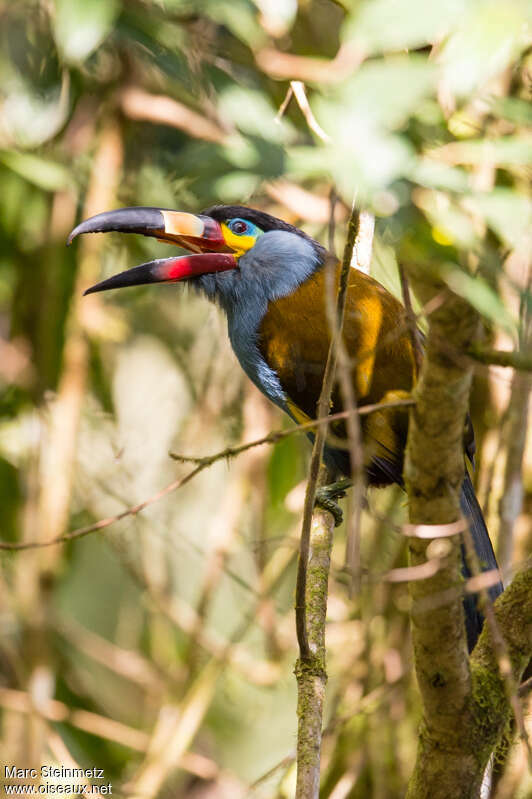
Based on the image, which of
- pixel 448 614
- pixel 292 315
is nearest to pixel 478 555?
pixel 448 614

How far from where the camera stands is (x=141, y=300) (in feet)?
14.4

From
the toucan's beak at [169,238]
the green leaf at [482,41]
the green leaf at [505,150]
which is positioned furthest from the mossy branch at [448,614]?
the toucan's beak at [169,238]

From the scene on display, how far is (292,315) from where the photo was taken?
2.76 m

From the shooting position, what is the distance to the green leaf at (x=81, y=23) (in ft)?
5.29

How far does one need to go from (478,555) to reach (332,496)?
0.53 metres

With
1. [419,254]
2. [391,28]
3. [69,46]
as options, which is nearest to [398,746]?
[419,254]

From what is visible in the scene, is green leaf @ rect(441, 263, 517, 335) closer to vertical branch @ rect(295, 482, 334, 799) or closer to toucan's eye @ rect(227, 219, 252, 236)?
vertical branch @ rect(295, 482, 334, 799)

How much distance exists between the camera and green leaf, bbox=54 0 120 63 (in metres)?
1.61

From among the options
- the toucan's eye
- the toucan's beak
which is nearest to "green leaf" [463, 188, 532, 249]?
the toucan's beak

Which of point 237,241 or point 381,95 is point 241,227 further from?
point 381,95

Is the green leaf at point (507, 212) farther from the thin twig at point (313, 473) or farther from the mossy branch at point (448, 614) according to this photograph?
the thin twig at point (313, 473)

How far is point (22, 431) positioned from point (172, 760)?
1430 mm

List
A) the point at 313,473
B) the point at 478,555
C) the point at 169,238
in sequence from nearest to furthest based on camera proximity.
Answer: the point at 313,473 < the point at 478,555 < the point at 169,238

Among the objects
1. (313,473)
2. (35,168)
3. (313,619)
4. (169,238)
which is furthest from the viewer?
(35,168)
